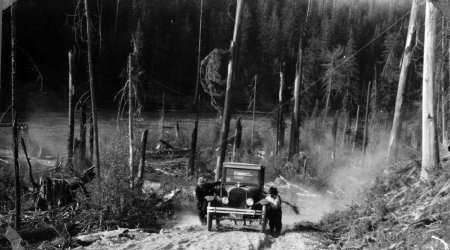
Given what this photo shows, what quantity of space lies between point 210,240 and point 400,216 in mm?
4410

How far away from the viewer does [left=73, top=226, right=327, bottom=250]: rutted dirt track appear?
41.2ft

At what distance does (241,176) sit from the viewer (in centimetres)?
1673

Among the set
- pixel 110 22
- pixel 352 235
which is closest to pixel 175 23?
pixel 110 22

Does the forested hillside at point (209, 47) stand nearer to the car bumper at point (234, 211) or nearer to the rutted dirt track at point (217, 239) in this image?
the rutted dirt track at point (217, 239)

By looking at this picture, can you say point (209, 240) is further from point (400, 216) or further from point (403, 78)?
point (403, 78)

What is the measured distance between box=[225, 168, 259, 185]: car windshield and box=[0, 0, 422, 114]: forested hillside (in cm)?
3634

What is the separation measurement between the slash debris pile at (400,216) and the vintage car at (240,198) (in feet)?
6.89

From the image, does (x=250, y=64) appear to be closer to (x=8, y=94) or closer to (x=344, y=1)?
(x=344, y=1)

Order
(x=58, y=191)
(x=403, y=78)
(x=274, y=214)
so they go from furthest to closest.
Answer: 1. (x=403, y=78)
2. (x=58, y=191)
3. (x=274, y=214)

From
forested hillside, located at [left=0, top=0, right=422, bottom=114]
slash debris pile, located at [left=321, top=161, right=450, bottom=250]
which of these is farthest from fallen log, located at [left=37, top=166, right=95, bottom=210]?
forested hillside, located at [left=0, top=0, right=422, bottom=114]

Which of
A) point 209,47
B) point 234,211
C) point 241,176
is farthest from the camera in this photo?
point 209,47

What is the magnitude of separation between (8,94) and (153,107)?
19.2 meters

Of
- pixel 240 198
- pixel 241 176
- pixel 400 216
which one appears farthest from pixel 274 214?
pixel 400 216

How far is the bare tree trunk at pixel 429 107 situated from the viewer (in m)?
13.4
